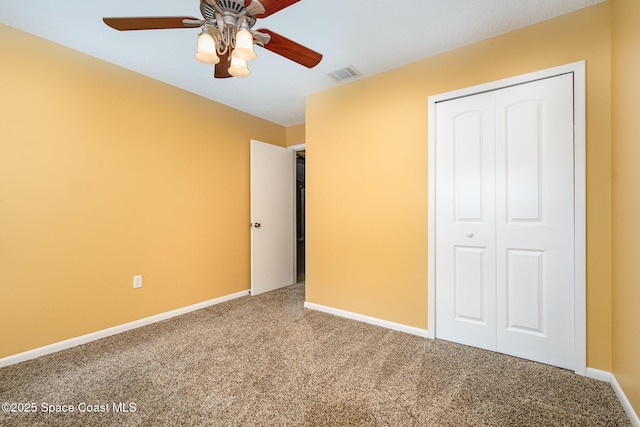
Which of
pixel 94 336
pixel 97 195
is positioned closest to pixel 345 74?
pixel 97 195

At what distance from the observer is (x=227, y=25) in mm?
1434

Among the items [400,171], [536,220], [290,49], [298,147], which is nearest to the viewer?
[290,49]

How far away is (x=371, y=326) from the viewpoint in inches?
104

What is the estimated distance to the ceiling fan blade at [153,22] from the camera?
1358 millimetres

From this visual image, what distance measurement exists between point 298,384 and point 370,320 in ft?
3.74

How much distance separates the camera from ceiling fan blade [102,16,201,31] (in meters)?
1.36

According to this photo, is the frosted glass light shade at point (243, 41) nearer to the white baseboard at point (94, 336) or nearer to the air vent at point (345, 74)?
the air vent at point (345, 74)

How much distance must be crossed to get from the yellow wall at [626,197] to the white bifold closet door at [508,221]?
0.72 ft

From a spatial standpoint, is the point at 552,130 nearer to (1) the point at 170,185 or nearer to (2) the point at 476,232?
(2) the point at 476,232

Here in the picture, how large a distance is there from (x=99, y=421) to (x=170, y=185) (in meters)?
2.04

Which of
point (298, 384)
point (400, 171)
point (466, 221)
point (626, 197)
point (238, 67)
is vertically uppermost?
point (238, 67)

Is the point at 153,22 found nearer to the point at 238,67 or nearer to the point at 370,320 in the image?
the point at 238,67

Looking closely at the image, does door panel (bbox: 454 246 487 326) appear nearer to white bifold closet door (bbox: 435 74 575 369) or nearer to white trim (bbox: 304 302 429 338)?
white bifold closet door (bbox: 435 74 575 369)

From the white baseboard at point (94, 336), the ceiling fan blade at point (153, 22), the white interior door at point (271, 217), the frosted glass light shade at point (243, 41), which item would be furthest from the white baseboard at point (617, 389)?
Answer: the white baseboard at point (94, 336)
